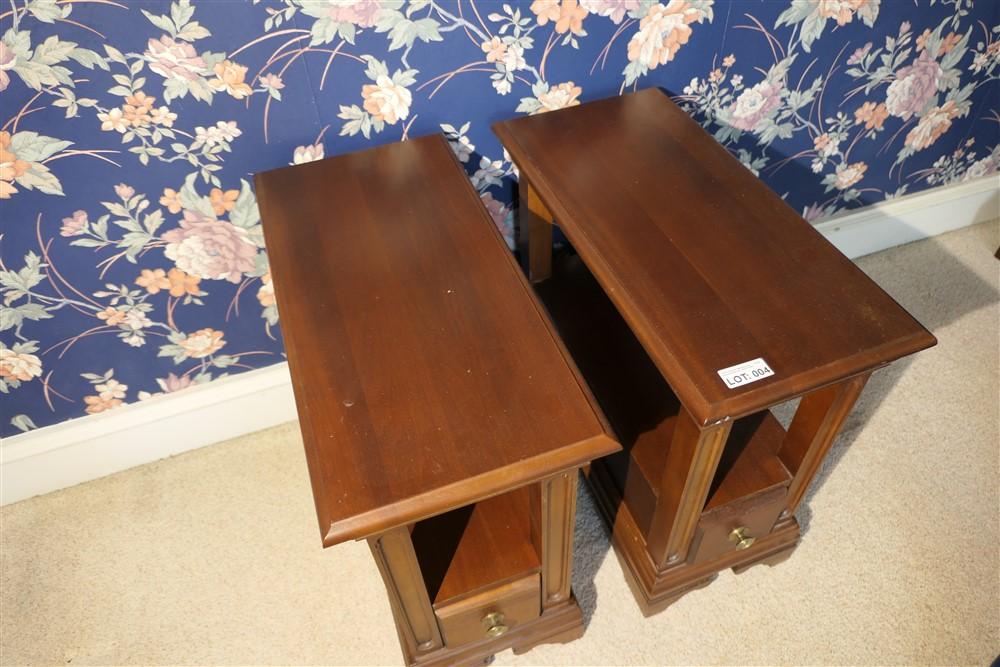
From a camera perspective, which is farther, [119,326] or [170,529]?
[170,529]

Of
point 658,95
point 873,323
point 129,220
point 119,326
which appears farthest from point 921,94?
point 119,326

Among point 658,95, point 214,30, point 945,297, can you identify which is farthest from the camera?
point 945,297

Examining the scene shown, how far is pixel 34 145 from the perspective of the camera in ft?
3.49

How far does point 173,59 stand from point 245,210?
0.30m

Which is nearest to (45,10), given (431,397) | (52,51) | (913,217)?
(52,51)

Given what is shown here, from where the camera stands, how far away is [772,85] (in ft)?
4.80

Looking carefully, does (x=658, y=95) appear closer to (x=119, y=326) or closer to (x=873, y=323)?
(x=873, y=323)

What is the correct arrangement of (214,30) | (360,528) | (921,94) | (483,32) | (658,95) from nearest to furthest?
(360,528) < (214,30) < (483,32) < (658,95) < (921,94)

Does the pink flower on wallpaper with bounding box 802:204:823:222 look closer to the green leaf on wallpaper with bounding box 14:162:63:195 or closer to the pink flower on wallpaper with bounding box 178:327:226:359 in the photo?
the pink flower on wallpaper with bounding box 178:327:226:359

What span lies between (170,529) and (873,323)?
4.66 feet

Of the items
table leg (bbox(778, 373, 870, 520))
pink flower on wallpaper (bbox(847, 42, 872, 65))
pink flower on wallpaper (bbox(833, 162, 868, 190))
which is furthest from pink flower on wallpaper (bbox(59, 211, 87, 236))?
pink flower on wallpaper (bbox(833, 162, 868, 190))

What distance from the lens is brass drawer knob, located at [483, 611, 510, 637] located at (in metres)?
1.06

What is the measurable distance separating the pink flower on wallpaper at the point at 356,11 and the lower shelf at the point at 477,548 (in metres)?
0.82

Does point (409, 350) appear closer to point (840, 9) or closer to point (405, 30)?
point (405, 30)
